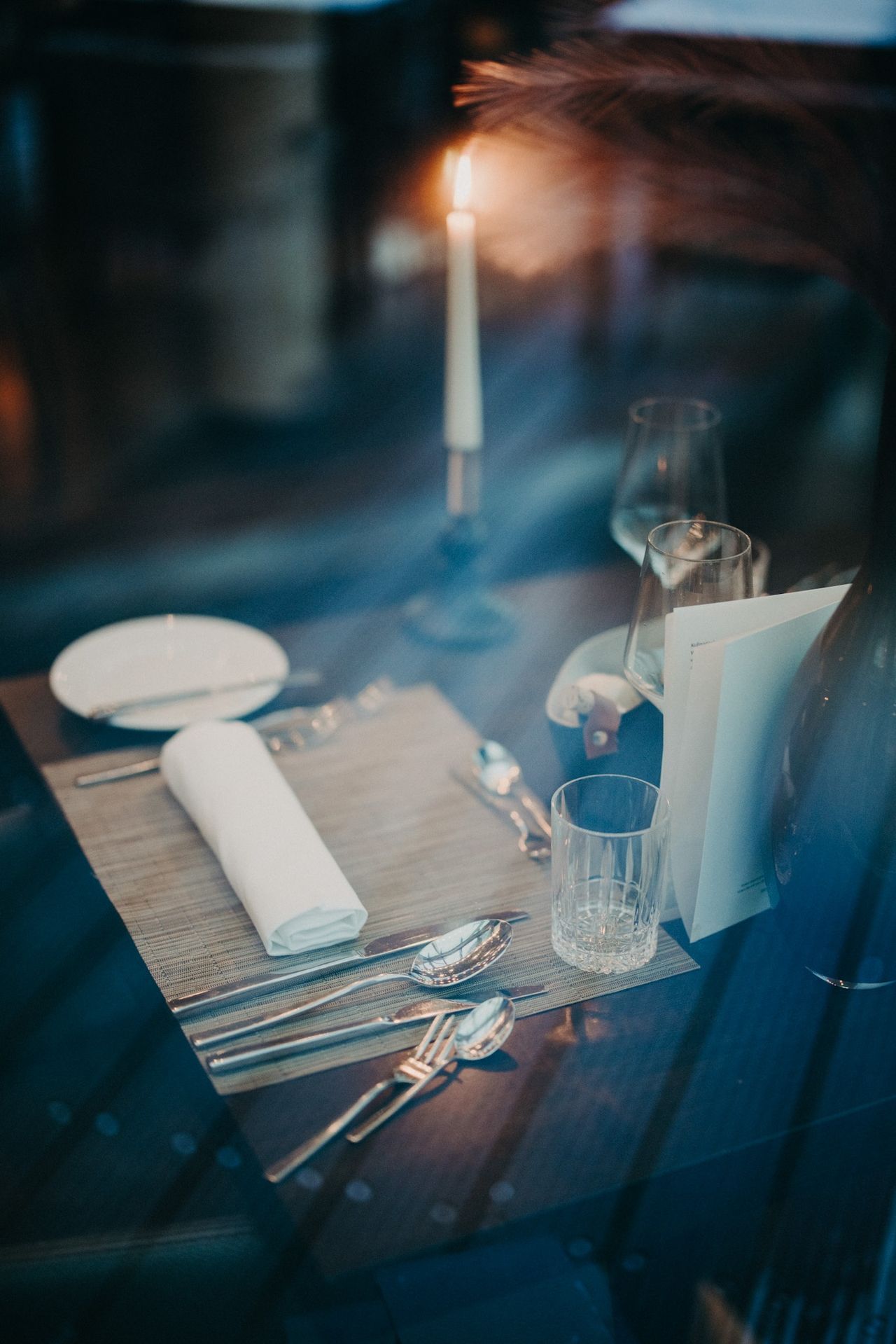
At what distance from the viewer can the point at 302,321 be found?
2967 millimetres

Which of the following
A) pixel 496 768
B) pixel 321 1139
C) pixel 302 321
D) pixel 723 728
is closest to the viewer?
pixel 321 1139

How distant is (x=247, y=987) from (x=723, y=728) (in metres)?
0.32

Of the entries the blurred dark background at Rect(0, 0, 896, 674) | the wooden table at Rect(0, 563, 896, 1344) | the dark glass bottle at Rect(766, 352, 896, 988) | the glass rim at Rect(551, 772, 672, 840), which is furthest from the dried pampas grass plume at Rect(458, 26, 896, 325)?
the blurred dark background at Rect(0, 0, 896, 674)

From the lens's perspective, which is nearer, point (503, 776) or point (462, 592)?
point (503, 776)

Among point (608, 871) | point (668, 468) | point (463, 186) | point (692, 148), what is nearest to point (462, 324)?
point (463, 186)

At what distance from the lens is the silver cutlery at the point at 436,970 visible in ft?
2.15

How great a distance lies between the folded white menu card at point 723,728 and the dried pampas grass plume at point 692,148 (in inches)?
7.6

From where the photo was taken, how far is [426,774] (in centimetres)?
92

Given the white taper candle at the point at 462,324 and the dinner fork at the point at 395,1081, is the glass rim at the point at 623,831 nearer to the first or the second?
the dinner fork at the point at 395,1081

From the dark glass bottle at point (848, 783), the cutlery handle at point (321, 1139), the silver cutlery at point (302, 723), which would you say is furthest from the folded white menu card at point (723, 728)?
the silver cutlery at point (302, 723)

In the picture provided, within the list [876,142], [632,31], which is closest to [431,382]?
[632,31]

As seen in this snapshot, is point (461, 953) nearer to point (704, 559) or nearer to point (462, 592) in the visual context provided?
point (704, 559)

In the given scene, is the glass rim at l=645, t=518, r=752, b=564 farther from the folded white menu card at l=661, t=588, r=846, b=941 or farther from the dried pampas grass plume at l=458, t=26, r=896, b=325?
the dried pampas grass plume at l=458, t=26, r=896, b=325

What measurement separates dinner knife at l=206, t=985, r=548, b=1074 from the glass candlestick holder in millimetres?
486
